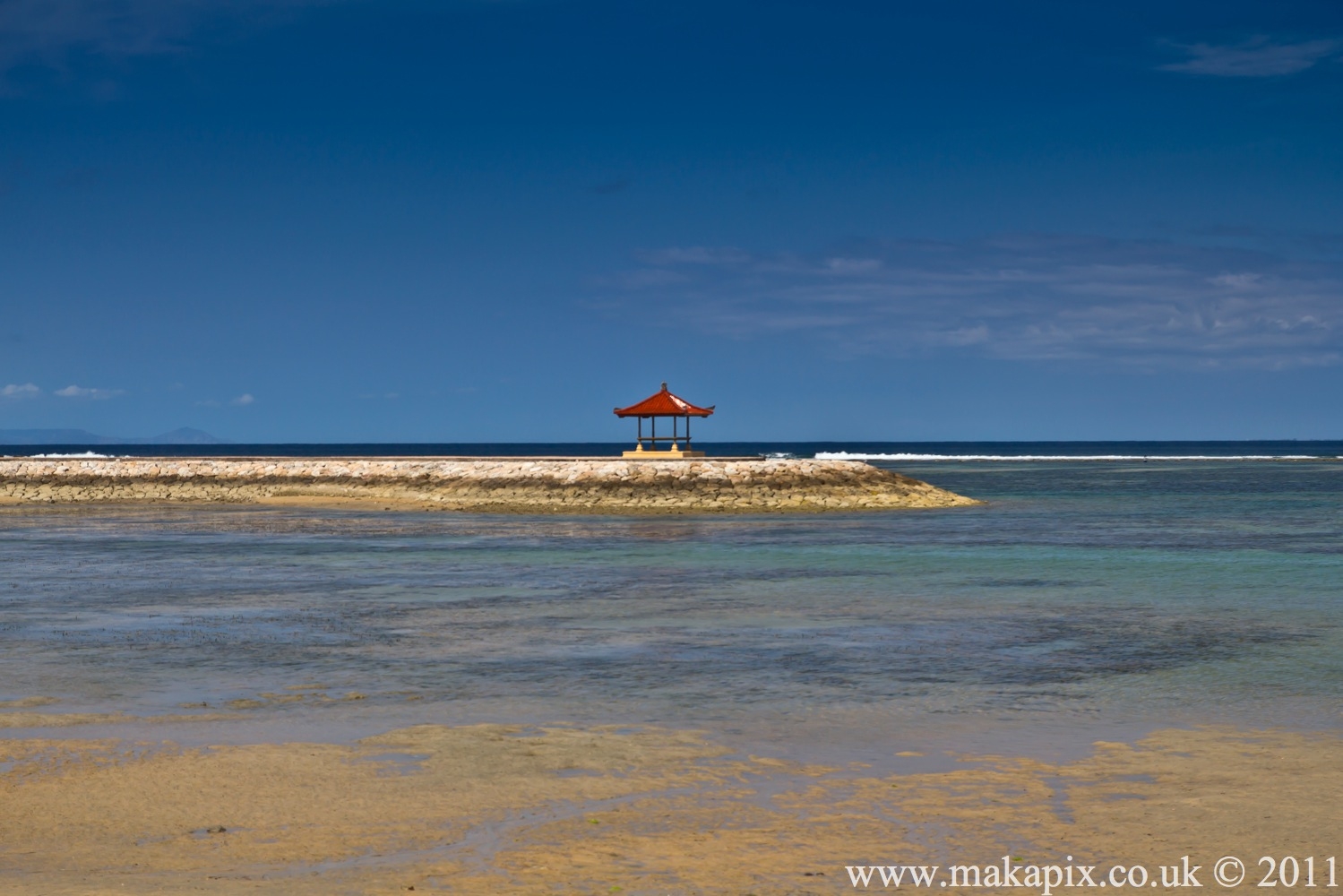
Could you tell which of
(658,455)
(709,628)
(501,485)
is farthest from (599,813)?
(658,455)

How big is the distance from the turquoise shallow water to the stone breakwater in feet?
33.4

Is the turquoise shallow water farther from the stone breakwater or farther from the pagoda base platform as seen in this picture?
the pagoda base platform

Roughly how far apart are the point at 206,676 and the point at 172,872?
6801 mm

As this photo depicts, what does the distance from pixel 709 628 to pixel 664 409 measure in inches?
1442

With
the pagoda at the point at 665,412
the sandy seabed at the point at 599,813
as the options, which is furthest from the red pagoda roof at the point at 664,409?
the sandy seabed at the point at 599,813

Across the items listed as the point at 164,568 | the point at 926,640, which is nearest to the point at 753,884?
the point at 926,640

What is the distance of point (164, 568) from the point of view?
2595cm

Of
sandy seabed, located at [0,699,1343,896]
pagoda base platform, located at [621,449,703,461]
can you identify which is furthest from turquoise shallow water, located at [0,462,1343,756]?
pagoda base platform, located at [621,449,703,461]

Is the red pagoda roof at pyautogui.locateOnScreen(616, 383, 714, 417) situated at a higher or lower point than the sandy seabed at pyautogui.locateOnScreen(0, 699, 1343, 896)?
higher

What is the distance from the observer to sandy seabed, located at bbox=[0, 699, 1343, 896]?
7.38 meters

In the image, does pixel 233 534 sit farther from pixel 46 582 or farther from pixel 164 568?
pixel 46 582

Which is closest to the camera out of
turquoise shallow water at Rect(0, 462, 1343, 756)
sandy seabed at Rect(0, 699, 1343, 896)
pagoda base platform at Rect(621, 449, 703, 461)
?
sandy seabed at Rect(0, 699, 1343, 896)

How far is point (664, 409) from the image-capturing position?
53.9 meters

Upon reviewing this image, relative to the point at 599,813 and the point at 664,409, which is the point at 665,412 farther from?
the point at 599,813
